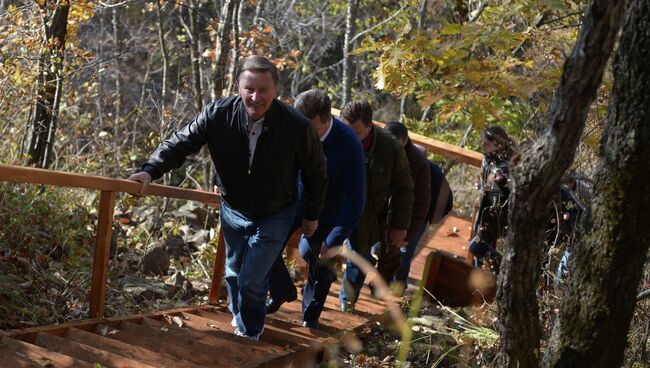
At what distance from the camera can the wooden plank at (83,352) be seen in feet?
14.0

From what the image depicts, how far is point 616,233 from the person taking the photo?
330 cm

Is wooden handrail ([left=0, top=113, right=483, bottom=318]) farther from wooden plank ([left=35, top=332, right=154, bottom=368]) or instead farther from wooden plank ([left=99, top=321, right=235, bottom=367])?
wooden plank ([left=35, top=332, right=154, bottom=368])

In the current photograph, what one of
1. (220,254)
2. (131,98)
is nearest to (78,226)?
(220,254)

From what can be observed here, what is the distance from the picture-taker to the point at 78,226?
8203mm

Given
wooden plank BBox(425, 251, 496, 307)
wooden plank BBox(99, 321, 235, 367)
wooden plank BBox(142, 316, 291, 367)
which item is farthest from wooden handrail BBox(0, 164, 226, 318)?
wooden plank BBox(425, 251, 496, 307)

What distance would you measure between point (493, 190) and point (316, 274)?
7.34 ft

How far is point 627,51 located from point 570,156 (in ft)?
1.52

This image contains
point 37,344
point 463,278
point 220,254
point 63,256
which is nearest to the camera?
point 37,344

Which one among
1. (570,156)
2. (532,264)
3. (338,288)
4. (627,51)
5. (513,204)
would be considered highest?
(627,51)

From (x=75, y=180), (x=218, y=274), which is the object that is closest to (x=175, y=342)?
(x=75, y=180)

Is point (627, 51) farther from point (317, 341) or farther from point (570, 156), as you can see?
point (317, 341)

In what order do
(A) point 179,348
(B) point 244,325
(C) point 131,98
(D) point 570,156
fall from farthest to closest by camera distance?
(C) point 131,98 → (B) point 244,325 → (A) point 179,348 → (D) point 570,156

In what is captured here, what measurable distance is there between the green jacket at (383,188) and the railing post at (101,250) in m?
2.07

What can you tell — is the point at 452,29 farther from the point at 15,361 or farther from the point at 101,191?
the point at 15,361
